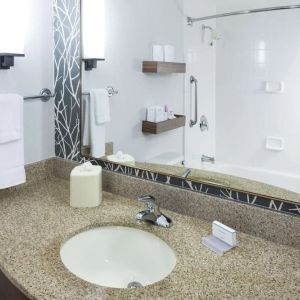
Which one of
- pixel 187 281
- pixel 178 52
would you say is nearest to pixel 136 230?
pixel 187 281

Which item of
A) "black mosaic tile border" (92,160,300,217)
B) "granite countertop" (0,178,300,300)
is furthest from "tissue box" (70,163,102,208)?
"black mosaic tile border" (92,160,300,217)

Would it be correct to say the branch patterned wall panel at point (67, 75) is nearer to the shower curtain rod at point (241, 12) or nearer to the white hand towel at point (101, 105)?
the white hand towel at point (101, 105)

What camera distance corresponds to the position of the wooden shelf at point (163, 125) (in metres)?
1.29

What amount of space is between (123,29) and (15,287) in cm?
103

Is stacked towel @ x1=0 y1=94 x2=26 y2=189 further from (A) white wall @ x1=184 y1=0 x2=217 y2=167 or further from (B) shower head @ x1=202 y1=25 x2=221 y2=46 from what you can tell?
(B) shower head @ x1=202 y1=25 x2=221 y2=46

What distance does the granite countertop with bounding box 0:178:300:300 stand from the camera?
0.83 meters

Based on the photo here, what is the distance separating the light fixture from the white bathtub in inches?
32.9

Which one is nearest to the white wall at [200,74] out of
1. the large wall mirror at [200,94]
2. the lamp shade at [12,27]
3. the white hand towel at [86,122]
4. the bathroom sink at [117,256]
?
the large wall mirror at [200,94]

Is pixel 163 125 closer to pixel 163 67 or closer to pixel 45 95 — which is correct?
pixel 163 67

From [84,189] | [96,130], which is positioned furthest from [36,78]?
[84,189]

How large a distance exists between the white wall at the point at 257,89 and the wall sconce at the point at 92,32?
58 cm

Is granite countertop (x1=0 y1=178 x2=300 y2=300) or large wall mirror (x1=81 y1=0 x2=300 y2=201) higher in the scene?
large wall mirror (x1=81 y1=0 x2=300 y2=201)

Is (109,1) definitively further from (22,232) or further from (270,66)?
(22,232)

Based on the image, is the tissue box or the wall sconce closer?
the tissue box
